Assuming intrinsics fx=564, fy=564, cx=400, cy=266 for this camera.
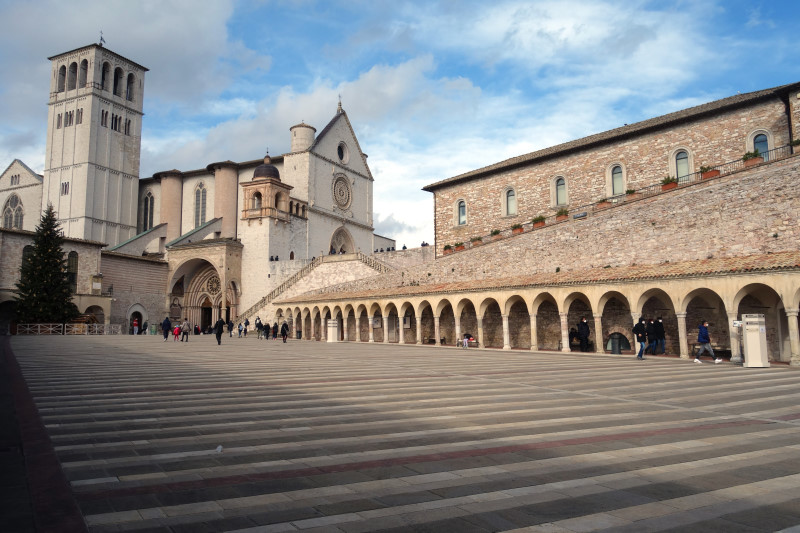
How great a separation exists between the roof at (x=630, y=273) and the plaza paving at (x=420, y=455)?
7116 mm

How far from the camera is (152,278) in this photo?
49812 millimetres

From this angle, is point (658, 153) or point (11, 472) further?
point (658, 153)

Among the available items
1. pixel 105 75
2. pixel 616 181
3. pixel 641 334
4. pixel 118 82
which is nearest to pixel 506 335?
pixel 641 334

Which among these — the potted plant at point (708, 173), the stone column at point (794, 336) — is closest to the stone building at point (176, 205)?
the potted plant at point (708, 173)

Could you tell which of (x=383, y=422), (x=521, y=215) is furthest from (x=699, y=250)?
(x=383, y=422)

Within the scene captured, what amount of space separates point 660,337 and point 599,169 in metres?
11.8

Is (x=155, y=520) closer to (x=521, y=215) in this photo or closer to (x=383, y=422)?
A: (x=383, y=422)

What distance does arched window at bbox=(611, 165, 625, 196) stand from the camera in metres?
28.9

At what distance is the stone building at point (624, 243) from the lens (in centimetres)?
1927

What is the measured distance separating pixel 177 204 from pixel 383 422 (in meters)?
57.0

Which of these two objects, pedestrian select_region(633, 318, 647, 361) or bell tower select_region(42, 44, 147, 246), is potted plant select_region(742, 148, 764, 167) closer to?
pedestrian select_region(633, 318, 647, 361)

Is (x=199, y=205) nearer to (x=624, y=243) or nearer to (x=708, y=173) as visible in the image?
(x=624, y=243)

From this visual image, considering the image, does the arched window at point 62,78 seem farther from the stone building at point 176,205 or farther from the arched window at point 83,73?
the arched window at point 83,73

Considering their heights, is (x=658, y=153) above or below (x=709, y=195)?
above
